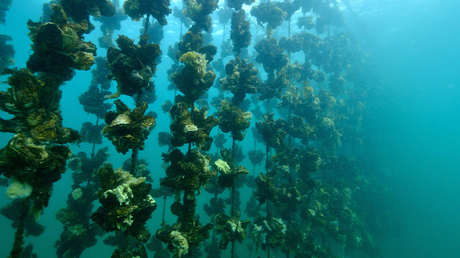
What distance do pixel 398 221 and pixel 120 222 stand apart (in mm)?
37593

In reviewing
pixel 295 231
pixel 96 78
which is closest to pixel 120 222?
pixel 295 231

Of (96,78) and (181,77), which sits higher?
(96,78)

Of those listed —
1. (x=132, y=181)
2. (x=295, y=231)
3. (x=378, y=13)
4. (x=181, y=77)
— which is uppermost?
(x=378, y=13)

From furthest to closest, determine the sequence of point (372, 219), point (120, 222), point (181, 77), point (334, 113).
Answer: point (372, 219), point (334, 113), point (181, 77), point (120, 222)

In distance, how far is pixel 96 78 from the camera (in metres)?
11.4

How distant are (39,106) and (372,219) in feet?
94.3

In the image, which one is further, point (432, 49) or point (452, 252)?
point (432, 49)

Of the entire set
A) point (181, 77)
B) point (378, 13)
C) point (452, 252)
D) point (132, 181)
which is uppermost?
point (378, 13)

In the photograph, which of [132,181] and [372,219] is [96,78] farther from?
[372,219]

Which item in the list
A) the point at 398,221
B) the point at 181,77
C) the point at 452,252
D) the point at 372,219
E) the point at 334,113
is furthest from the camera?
the point at 452,252

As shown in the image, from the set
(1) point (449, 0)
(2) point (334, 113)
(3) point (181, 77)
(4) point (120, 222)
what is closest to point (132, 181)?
(4) point (120, 222)

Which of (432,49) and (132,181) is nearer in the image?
(132,181)

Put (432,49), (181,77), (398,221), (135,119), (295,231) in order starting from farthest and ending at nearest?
(432,49) < (398,221) < (295,231) < (181,77) < (135,119)

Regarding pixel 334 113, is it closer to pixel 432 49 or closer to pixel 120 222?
pixel 120 222
